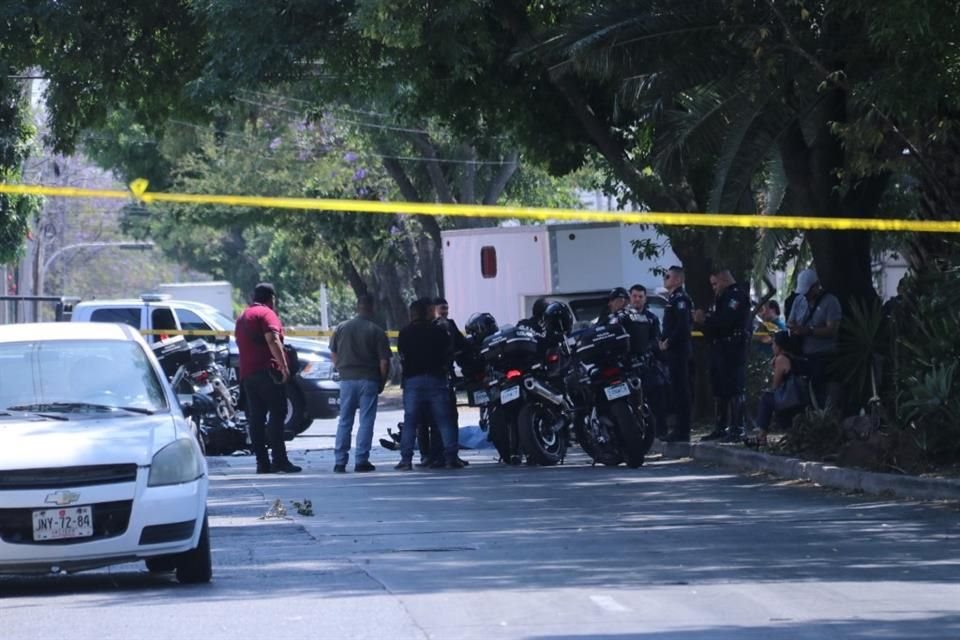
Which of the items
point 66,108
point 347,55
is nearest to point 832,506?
point 347,55

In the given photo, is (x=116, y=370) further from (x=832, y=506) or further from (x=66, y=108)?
(x=66, y=108)

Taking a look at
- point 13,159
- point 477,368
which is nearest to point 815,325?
point 477,368

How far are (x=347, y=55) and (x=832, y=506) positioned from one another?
901cm

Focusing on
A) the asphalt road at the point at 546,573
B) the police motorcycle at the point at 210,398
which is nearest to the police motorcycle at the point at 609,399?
the asphalt road at the point at 546,573

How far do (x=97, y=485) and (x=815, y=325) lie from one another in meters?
9.65

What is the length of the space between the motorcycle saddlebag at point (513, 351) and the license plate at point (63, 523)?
949 cm

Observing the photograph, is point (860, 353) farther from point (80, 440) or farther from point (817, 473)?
point (80, 440)

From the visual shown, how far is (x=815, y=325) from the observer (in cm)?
1791

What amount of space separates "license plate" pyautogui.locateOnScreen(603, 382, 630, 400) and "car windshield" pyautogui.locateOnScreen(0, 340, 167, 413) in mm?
7388

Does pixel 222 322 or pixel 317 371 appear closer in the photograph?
pixel 317 371

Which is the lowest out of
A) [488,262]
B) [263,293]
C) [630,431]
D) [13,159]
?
[630,431]

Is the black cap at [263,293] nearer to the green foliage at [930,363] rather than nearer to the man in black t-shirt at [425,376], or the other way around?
the man in black t-shirt at [425,376]

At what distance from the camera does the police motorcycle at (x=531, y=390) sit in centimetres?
1892

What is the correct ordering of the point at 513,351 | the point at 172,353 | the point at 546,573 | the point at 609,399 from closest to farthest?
the point at 546,573
the point at 609,399
the point at 513,351
the point at 172,353
